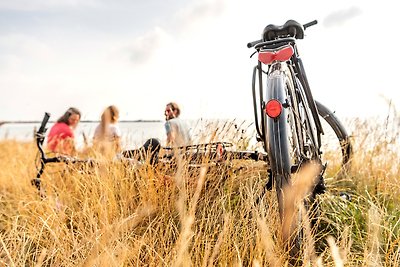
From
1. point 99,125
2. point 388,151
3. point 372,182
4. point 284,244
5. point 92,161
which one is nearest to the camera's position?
point 284,244

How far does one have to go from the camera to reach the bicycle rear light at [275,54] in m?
2.40

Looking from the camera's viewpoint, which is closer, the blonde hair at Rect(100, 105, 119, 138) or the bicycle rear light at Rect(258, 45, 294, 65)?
the bicycle rear light at Rect(258, 45, 294, 65)

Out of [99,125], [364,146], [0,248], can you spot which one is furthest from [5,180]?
[364,146]

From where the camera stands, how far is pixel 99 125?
22.8 ft

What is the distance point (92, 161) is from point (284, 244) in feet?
6.14

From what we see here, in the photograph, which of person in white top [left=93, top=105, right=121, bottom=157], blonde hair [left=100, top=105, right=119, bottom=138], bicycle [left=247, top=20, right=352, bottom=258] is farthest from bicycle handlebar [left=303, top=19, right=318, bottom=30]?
blonde hair [left=100, top=105, right=119, bottom=138]

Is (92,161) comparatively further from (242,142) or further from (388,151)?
(388,151)

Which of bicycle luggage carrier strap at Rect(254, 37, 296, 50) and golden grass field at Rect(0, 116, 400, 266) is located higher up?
bicycle luggage carrier strap at Rect(254, 37, 296, 50)

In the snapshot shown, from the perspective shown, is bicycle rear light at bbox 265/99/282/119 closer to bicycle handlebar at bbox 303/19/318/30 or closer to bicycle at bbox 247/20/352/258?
bicycle at bbox 247/20/352/258

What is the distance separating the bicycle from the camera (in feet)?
7.53

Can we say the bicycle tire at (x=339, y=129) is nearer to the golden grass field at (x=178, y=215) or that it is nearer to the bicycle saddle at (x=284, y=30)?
the golden grass field at (x=178, y=215)

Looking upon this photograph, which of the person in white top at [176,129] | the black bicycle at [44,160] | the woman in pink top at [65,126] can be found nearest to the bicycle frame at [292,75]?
the person in white top at [176,129]

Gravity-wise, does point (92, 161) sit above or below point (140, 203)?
above

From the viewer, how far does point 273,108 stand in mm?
2303
